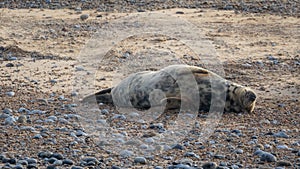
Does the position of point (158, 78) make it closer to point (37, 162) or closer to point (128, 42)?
point (37, 162)

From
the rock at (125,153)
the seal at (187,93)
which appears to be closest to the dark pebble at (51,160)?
the rock at (125,153)

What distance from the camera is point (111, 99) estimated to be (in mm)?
6883

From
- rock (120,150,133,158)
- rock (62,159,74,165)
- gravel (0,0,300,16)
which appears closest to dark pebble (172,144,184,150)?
rock (120,150,133,158)

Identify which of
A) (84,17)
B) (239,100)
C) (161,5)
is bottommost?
(239,100)

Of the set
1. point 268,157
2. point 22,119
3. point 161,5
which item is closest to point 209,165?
point 268,157

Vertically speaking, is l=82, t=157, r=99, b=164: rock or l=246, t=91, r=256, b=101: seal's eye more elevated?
l=246, t=91, r=256, b=101: seal's eye

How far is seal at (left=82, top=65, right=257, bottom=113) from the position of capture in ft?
21.5

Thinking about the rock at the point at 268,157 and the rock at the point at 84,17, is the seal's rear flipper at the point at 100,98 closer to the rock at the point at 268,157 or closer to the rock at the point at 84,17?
the rock at the point at 268,157

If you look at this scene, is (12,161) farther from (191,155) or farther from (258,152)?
(258,152)

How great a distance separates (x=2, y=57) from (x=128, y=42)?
1.86 metres

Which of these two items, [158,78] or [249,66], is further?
[249,66]

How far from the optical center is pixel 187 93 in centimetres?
657

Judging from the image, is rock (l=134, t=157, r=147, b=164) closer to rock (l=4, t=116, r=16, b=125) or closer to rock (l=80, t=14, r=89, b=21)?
rock (l=4, t=116, r=16, b=125)

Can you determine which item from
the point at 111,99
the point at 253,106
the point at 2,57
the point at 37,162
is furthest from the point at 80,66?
the point at 37,162
